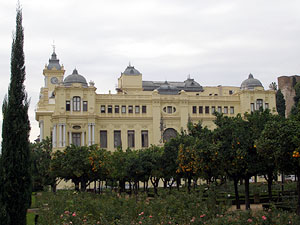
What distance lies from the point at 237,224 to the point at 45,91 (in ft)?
251

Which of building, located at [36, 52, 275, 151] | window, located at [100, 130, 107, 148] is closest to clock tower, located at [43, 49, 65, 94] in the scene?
building, located at [36, 52, 275, 151]

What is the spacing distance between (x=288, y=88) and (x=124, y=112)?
37.8m

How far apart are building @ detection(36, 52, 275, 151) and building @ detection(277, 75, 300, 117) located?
1742 cm

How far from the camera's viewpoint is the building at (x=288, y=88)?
88.0 meters

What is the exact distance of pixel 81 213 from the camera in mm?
17359

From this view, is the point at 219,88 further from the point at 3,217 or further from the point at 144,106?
the point at 3,217

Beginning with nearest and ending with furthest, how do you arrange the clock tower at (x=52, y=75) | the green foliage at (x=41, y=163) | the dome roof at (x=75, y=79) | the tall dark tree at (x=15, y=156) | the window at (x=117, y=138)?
the tall dark tree at (x=15, y=156) < the green foliage at (x=41, y=163) < the dome roof at (x=75, y=79) < the window at (x=117, y=138) < the clock tower at (x=52, y=75)

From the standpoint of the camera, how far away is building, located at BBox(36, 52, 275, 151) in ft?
215

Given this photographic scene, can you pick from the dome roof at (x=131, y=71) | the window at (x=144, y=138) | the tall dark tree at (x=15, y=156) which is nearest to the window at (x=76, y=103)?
the window at (x=144, y=138)

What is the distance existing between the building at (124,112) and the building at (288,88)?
17.4 m

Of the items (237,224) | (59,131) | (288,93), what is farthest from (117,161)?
(288,93)

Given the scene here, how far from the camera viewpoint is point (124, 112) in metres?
68.4

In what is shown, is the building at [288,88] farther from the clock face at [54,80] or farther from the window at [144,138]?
the clock face at [54,80]

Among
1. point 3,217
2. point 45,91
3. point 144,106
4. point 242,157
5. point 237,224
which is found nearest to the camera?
point 237,224
